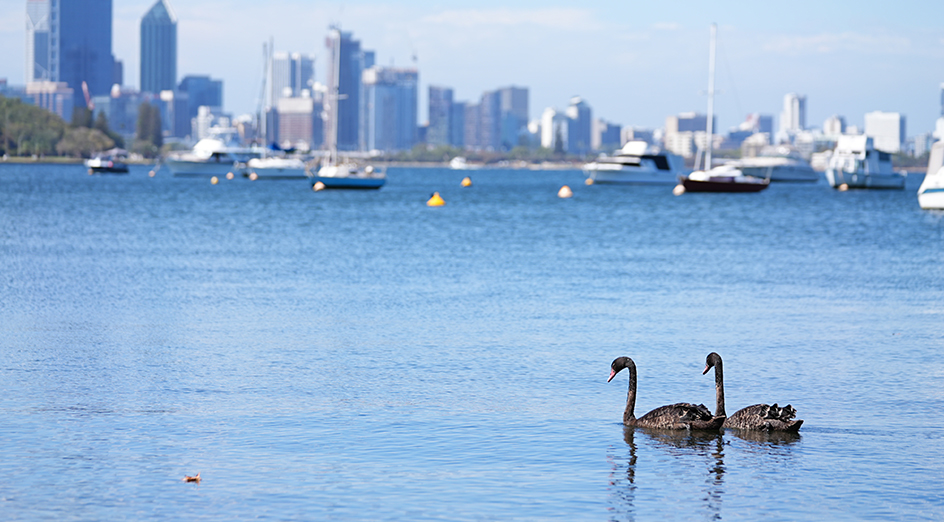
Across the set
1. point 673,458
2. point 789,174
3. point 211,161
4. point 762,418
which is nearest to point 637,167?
point 789,174

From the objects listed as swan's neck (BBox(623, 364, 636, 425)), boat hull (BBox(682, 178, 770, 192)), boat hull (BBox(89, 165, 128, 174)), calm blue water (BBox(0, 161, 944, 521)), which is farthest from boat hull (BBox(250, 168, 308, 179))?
swan's neck (BBox(623, 364, 636, 425))

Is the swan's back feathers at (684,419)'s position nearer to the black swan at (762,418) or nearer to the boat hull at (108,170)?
the black swan at (762,418)

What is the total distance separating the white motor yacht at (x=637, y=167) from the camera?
12538 centimetres

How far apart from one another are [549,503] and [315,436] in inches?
135

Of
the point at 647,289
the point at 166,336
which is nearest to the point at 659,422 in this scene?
the point at 166,336

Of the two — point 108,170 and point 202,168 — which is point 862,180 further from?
point 108,170

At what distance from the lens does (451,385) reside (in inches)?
653

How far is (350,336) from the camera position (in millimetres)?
21156

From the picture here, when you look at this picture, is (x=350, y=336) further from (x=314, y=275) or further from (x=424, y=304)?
(x=314, y=275)

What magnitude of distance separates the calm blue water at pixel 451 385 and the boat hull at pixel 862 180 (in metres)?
87.5

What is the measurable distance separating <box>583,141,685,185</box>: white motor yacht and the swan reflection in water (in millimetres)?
111636

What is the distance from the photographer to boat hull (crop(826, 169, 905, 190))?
405ft

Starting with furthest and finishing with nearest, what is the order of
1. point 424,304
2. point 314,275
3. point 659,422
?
point 314,275 → point 424,304 → point 659,422

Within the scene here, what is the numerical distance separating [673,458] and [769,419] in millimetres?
1535
